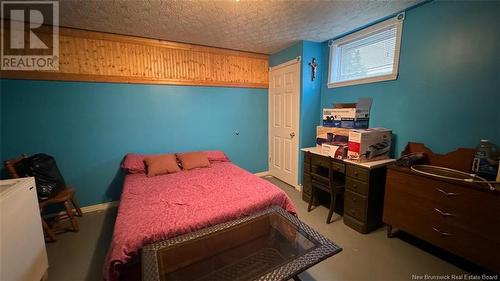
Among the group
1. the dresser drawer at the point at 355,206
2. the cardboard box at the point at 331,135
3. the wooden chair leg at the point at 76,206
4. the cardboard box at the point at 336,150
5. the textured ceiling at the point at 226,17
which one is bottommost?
the wooden chair leg at the point at 76,206

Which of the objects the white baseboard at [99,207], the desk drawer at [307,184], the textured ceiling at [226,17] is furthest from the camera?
the desk drawer at [307,184]

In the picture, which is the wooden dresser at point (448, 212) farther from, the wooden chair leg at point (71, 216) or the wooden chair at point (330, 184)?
the wooden chair leg at point (71, 216)

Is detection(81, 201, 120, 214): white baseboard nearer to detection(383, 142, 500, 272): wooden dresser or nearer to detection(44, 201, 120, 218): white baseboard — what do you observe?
detection(44, 201, 120, 218): white baseboard

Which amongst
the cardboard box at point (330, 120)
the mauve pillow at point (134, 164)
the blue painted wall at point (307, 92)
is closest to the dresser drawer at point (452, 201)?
the cardboard box at point (330, 120)

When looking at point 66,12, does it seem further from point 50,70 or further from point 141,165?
point 141,165

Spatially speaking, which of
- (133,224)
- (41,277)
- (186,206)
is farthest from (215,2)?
(41,277)

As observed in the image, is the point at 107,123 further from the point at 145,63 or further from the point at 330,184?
the point at 330,184

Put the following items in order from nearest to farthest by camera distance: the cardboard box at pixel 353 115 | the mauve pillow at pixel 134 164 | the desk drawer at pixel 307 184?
1. the cardboard box at pixel 353 115
2. the mauve pillow at pixel 134 164
3. the desk drawer at pixel 307 184

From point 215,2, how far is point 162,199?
194 centimetres

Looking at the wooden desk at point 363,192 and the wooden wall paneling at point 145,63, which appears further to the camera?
the wooden wall paneling at point 145,63

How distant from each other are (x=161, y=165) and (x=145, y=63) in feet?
4.83

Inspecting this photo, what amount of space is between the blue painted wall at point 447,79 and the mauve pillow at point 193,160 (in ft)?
7.90

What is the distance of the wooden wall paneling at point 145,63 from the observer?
249 cm

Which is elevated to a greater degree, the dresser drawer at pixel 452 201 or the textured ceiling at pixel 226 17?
the textured ceiling at pixel 226 17
